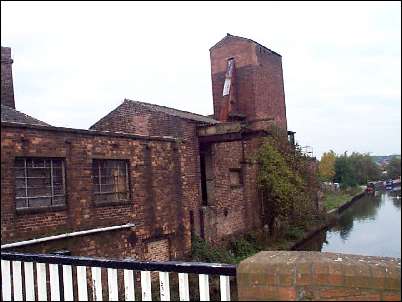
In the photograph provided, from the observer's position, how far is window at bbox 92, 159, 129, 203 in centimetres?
1077

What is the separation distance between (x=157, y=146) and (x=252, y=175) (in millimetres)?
7970

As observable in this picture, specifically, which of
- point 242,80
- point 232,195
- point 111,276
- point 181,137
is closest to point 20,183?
point 111,276

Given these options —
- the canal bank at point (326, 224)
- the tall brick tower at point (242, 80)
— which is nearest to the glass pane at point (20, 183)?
the tall brick tower at point (242, 80)

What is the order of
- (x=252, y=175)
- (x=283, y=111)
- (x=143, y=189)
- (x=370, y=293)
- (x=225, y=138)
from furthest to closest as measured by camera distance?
(x=283, y=111) < (x=252, y=175) < (x=225, y=138) < (x=143, y=189) < (x=370, y=293)

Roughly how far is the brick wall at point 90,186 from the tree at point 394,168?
18.4 feet

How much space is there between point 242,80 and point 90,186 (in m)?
14.2

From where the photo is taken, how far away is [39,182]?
29.7ft

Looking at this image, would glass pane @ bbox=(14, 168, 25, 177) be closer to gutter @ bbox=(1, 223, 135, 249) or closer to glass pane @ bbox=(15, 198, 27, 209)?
glass pane @ bbox=(15, 198, 27, 209)

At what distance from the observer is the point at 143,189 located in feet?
40.1

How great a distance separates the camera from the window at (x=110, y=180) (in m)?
10.8

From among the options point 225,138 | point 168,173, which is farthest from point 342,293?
point 225,138

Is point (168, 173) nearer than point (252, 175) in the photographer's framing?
Yes

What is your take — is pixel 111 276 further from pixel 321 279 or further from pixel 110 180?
pixel 110 180

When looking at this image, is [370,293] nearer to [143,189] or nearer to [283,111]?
[143,189]
